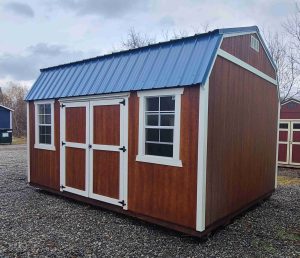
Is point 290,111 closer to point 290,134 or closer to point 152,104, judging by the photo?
point 290,134

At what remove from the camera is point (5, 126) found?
22.5 m

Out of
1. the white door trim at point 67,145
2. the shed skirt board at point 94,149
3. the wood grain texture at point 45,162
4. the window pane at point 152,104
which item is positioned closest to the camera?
the window pane at point 152,104

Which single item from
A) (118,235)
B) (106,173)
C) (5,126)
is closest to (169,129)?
(106,173)

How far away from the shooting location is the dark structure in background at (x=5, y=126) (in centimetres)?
2175

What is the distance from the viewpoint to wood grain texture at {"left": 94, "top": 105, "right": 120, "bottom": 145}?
199 inches

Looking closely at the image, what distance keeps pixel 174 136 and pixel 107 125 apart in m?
1.53

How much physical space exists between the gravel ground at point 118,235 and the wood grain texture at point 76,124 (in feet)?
4.52

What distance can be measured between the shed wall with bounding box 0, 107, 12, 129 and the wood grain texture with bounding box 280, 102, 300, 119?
20.1 metres

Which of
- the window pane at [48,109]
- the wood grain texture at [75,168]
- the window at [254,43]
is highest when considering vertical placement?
the window at [254,43]

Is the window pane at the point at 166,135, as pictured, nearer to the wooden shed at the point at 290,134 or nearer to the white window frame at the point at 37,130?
the white window frame at the point at 37,130

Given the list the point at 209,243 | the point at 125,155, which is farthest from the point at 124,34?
the point at 209,243

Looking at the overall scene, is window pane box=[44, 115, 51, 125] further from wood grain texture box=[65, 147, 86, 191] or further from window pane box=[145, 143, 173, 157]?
window pane box=[145, 143, 173, 157]

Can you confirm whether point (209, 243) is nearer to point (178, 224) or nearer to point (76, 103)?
point (178, 224)

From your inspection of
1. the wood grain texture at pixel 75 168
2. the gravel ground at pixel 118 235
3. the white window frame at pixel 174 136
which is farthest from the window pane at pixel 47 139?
the white window frame at pixel 174 136
